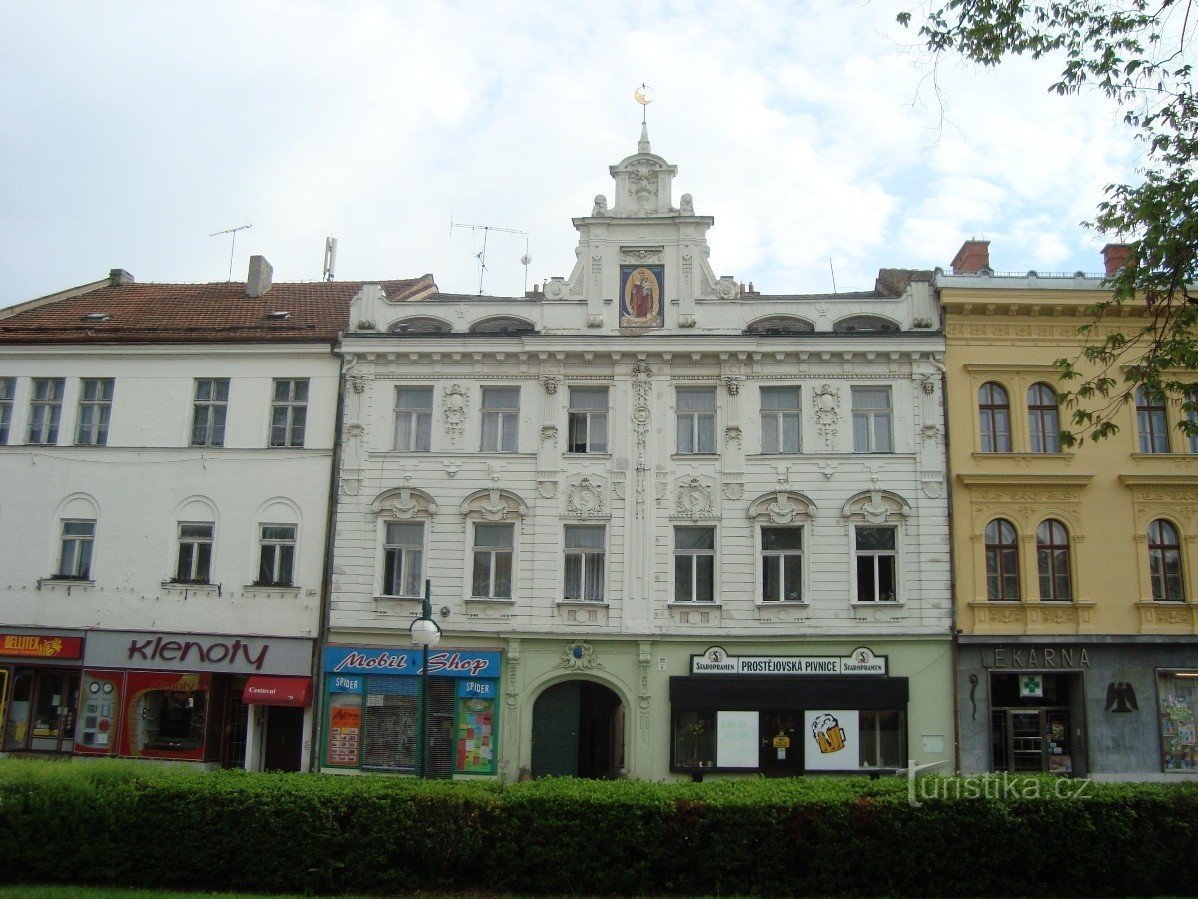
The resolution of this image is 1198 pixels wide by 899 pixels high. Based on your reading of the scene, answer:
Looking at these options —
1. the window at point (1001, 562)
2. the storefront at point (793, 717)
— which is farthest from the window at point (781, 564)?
the window at point (1001, 562)

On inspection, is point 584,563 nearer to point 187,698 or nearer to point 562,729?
point 562,729

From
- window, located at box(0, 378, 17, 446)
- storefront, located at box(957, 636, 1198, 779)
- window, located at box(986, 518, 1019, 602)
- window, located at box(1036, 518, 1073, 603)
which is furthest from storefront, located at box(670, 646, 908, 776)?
window, located at box(0, 378, 17, 446)

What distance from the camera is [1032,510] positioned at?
23.2 meters

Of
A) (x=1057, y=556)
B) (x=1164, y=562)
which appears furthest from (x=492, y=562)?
(x=1164, y=562)

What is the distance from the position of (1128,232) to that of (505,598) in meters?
15.0

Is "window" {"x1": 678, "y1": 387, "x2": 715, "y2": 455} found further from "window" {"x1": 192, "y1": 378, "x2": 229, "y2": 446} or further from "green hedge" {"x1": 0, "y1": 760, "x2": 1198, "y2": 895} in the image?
"window" {"x1": 192, "y1": 378, "x2": 229, "y2": 446}

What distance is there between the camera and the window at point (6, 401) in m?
26.1

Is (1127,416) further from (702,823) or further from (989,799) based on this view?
(702,823)

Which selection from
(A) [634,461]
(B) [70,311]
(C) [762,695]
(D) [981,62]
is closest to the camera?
(D) [981,62]

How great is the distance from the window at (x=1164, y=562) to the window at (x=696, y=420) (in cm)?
1034

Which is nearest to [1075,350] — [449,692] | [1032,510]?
[1032,510]

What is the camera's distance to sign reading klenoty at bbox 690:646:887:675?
22609mm

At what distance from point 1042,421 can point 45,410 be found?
24996mm

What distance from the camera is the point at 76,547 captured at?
2528 cm
